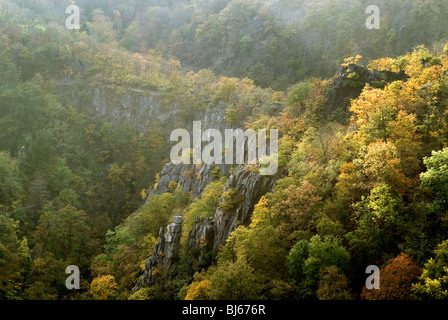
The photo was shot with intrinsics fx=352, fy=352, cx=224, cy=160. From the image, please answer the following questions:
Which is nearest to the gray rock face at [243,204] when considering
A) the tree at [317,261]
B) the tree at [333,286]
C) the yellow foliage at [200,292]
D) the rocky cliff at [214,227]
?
the rocky cliff at [214,227]

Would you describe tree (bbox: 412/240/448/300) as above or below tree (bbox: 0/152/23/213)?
below

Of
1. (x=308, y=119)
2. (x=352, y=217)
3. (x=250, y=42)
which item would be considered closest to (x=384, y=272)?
(x=352, y=217)

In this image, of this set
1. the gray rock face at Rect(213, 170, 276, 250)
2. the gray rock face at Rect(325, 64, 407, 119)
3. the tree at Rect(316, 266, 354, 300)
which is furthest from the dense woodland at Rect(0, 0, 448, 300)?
the gray rock face at Rect(213, 170, 276, 250)

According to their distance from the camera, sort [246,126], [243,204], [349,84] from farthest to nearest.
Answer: [246,126], [349,84], [243,204]

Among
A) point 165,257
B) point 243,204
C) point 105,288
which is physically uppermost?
point 243,204

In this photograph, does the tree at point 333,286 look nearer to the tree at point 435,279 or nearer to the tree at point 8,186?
the tree at point 435,279

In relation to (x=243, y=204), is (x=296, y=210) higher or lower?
higher

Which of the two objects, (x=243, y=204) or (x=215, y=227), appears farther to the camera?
(x=215, y=227)

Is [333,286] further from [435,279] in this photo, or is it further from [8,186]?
[8,186]

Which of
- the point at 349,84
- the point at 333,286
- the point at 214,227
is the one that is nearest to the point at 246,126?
the point at 349,84

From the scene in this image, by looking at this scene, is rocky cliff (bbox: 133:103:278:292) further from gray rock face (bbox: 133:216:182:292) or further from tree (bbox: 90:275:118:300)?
tree (bbox: 90:275:118:300)
